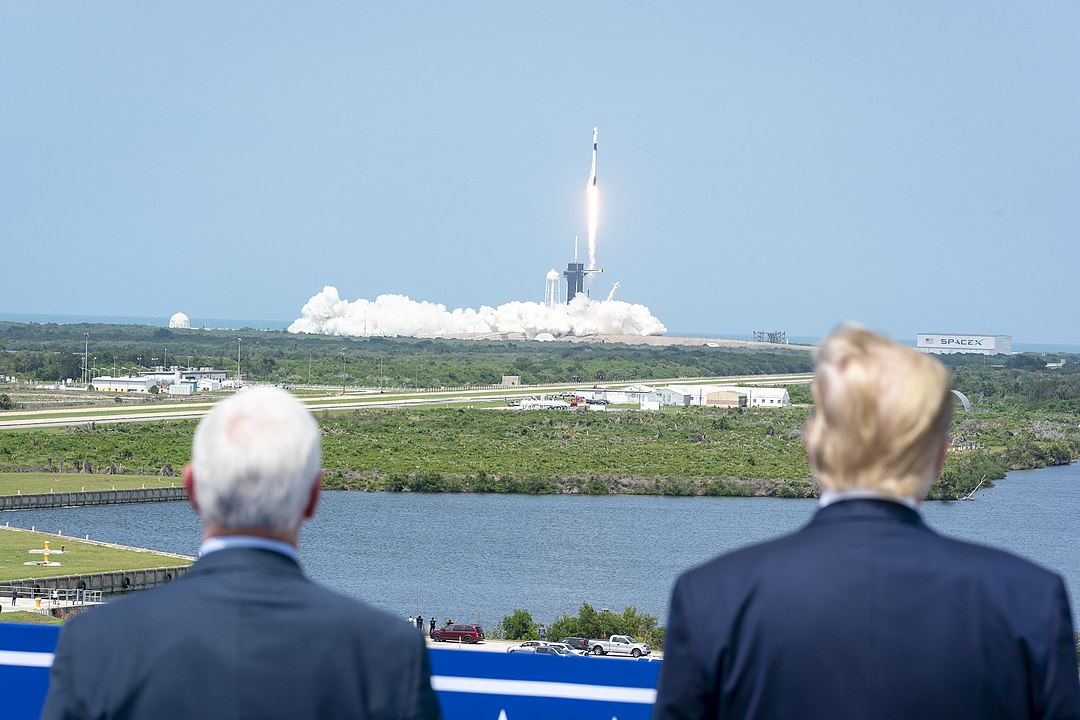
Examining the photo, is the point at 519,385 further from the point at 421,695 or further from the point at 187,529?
the point at 421,695

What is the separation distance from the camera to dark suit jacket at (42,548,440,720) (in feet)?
6.92

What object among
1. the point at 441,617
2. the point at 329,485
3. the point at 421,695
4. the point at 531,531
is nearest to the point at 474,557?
the point at 531,531

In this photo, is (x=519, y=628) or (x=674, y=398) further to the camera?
(x=674, y=398)

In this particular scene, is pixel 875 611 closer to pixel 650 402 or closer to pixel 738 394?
pixel 650 402

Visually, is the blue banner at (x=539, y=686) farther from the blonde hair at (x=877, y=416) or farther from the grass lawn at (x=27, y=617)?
the grass lawn at (x=27, y=617)

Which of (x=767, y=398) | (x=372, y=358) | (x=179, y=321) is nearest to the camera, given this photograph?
(x=767, y=398)

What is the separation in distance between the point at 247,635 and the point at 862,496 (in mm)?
946

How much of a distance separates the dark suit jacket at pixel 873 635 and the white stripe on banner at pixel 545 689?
1.38 metres

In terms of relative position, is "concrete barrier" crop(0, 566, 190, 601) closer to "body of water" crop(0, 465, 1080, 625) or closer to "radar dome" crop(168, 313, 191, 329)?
"body of water" crop(0, 465, 1080, 625)

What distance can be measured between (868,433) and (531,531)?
34.4 m

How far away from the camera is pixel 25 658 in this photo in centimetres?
369

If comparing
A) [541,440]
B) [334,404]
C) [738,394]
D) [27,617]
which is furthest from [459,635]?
[738,394]

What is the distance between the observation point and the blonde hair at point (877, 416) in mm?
2121

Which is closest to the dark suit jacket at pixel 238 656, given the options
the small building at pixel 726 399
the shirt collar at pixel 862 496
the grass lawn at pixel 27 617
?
the shirt collar at pixel 862 496
